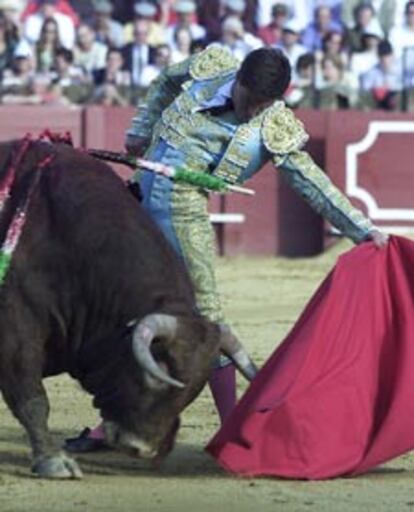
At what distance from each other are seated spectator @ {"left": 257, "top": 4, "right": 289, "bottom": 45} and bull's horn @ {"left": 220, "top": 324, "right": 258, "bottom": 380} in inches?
316

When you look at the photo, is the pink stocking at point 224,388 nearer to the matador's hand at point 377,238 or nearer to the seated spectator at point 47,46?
the matador's hand at point 377,238

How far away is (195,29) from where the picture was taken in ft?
46.5

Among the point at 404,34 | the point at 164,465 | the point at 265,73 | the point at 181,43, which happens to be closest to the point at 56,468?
the point at 164,465

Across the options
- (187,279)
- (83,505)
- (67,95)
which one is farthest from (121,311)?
(67,95)

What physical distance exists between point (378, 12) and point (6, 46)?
256 cm

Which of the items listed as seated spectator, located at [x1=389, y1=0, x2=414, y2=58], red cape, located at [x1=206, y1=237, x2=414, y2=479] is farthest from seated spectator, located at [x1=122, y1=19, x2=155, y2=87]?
red cape, located at [x1=206, y1=237, x2=414, y2=479]

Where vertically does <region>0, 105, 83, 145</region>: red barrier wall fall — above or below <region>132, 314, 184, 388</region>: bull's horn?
below

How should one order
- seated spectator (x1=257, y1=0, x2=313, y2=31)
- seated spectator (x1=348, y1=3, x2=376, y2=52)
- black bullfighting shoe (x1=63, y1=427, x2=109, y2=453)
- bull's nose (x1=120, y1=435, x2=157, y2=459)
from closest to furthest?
bull's nose (x1=120, y1=435, x2=157, y2=459)
black bullfighting shoe (x1=63, y1=427, x2=109, y2=453)
seated spectator (x1=348, y1=3, x2=376, y2=52)
seated spectator (x1=257, y1=0, x2=313, y2=31)

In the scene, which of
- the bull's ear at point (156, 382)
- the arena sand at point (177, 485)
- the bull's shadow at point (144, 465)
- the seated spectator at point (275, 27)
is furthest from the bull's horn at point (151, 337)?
the seated spectator at point (275, 27)

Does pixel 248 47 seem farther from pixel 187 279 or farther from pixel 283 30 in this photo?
pixel 187 279

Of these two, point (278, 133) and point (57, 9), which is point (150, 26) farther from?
point (278, 133)

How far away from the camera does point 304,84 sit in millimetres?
13766

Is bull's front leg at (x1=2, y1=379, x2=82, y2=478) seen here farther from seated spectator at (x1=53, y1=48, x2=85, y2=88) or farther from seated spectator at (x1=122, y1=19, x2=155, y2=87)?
seated spectator at (x1=122, y1=19, x2=155, y2=87)

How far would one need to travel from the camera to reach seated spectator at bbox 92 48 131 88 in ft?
44.8
